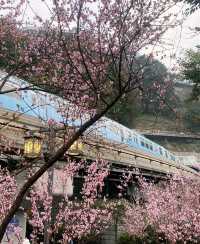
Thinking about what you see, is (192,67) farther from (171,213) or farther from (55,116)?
(171,213)

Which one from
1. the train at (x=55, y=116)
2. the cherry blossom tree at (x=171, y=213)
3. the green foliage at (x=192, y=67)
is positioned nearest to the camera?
the train at (x=55, y=116)

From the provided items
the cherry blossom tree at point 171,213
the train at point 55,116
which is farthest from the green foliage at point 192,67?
the cherry blossom tree at point 171,213

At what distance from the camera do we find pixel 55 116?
17734mm

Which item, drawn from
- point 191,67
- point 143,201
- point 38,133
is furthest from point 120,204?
point 38,133

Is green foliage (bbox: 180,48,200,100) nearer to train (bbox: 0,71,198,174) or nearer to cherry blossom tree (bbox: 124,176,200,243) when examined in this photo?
train (bbox: 0,71,198,174)

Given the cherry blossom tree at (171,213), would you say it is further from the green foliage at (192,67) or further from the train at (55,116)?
the green foliage at (192,67)

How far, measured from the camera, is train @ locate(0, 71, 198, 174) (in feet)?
36.5

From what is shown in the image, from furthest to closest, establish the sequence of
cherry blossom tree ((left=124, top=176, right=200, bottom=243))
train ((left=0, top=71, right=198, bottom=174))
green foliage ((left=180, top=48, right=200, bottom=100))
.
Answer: cherry blossom tree ((left=124, top=176, right=200, bottom=243))
green foliage ((left=180, top=48, right=200, bottom=100))
train ((left=0, top=71, right=198, bottom=174))

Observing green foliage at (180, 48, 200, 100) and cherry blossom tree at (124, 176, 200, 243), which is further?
cherry blossom tree at (124, 176, 200, 243)

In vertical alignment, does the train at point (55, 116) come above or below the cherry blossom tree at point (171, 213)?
above

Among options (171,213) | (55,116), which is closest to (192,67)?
(55,116)

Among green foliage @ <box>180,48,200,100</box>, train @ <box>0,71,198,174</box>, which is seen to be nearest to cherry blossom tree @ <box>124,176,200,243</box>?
train @ <box>0,71,198,174</box>

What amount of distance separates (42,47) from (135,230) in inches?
631

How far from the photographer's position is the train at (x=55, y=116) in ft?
36.5
